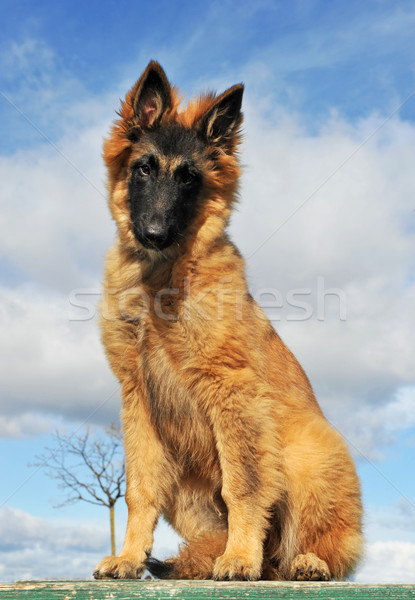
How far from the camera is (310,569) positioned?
15.5 ft

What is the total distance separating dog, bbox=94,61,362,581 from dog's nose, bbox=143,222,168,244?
13mm

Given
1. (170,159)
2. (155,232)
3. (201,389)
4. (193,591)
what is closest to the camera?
(193,591)

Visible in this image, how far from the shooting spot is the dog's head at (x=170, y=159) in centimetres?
Answer: 550

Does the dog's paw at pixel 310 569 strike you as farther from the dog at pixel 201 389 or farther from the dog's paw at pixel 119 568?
the dog's paw at pixel 119 568

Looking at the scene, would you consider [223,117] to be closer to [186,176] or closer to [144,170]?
[186,176]

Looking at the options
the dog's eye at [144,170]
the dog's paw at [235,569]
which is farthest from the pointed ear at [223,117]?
the dog's paw at [235,569]

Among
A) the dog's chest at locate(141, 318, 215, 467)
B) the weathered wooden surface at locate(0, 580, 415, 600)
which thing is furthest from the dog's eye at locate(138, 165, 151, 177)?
the weathered wooden surface at locate(0, 580, 415, 600)

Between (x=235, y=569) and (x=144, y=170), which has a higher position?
(x=144, y=170)

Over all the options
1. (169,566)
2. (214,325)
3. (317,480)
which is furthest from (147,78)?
(169,566)

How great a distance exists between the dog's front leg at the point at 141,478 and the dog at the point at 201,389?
1 centimetres

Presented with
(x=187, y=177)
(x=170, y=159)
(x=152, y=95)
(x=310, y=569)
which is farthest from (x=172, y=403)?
(x=152, y=95)

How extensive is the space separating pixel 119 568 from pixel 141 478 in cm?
84

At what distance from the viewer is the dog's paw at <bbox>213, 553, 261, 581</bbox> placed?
4.37 meters

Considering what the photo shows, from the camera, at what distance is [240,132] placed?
623 centimetres
